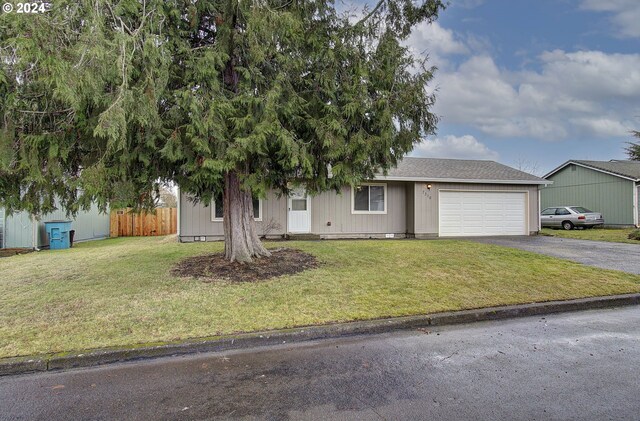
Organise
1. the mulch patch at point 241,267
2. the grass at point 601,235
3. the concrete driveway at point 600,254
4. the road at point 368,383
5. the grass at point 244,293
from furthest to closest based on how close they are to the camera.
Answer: the grass at point 601,235 < the concrete driveway at point 600,254 < the mulch patch at point 241,267 < the grass at point 244,293 < the road at point 368,383

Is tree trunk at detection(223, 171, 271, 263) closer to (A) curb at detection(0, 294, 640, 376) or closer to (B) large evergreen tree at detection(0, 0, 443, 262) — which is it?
(B) large evergreen tree at detection(0, 0, 443, 262)

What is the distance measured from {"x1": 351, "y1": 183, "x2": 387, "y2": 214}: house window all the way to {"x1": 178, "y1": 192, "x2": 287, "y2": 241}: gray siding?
2848mm

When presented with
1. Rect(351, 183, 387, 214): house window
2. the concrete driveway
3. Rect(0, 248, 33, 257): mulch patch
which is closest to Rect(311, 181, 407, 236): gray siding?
Rect(351, 183, 387, 214): house window

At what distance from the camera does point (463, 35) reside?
39.2 ft

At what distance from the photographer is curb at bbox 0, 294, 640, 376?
340cm

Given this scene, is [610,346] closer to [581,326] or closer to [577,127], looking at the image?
[581,326]

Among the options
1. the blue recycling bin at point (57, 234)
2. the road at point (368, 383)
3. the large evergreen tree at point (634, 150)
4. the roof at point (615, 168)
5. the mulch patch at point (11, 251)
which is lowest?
the road at point (368, 383)

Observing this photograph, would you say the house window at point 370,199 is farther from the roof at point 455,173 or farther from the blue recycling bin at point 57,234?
the blue recycling bin at point 57,234

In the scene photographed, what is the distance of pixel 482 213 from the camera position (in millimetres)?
14695

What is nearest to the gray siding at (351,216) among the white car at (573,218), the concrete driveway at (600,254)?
the concrete driveway at (600,254)

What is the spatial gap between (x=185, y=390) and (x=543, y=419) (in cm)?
277

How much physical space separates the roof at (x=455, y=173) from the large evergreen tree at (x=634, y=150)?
69.8 feet

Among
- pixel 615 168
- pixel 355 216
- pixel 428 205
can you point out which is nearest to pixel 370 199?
pixel 355 216

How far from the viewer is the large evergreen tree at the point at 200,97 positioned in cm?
425
